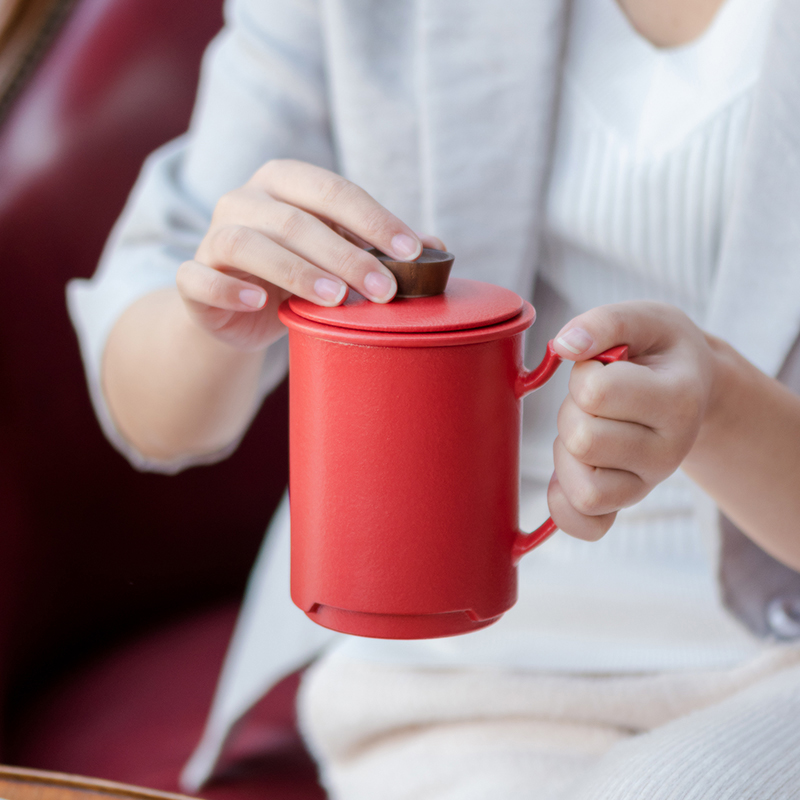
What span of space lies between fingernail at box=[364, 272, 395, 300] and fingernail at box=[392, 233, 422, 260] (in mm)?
26

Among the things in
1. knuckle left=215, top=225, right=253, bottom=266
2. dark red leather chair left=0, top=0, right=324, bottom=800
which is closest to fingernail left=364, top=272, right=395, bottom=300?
knuckle left=215, top=225, right=253, bottom=266

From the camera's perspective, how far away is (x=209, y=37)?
113cm

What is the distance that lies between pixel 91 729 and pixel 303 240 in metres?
0.65

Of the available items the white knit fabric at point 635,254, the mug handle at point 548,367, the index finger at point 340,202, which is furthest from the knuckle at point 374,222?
the white knit fabric at point 635,254

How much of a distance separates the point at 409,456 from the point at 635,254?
410mm

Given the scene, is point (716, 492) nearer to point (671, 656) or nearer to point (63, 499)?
point (671, 656)

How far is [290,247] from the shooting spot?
542 millimetres

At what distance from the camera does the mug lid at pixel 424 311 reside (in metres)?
0.42

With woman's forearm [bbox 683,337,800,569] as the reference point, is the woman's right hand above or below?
above

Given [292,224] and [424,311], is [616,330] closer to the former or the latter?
[424,311]

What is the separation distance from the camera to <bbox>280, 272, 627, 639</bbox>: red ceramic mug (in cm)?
43

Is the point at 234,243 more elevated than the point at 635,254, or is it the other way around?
the point at 234,243

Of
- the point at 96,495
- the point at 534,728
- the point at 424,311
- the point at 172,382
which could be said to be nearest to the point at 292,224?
the point at 424,311

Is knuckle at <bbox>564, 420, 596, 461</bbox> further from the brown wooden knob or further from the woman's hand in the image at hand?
the brown wooden knob
